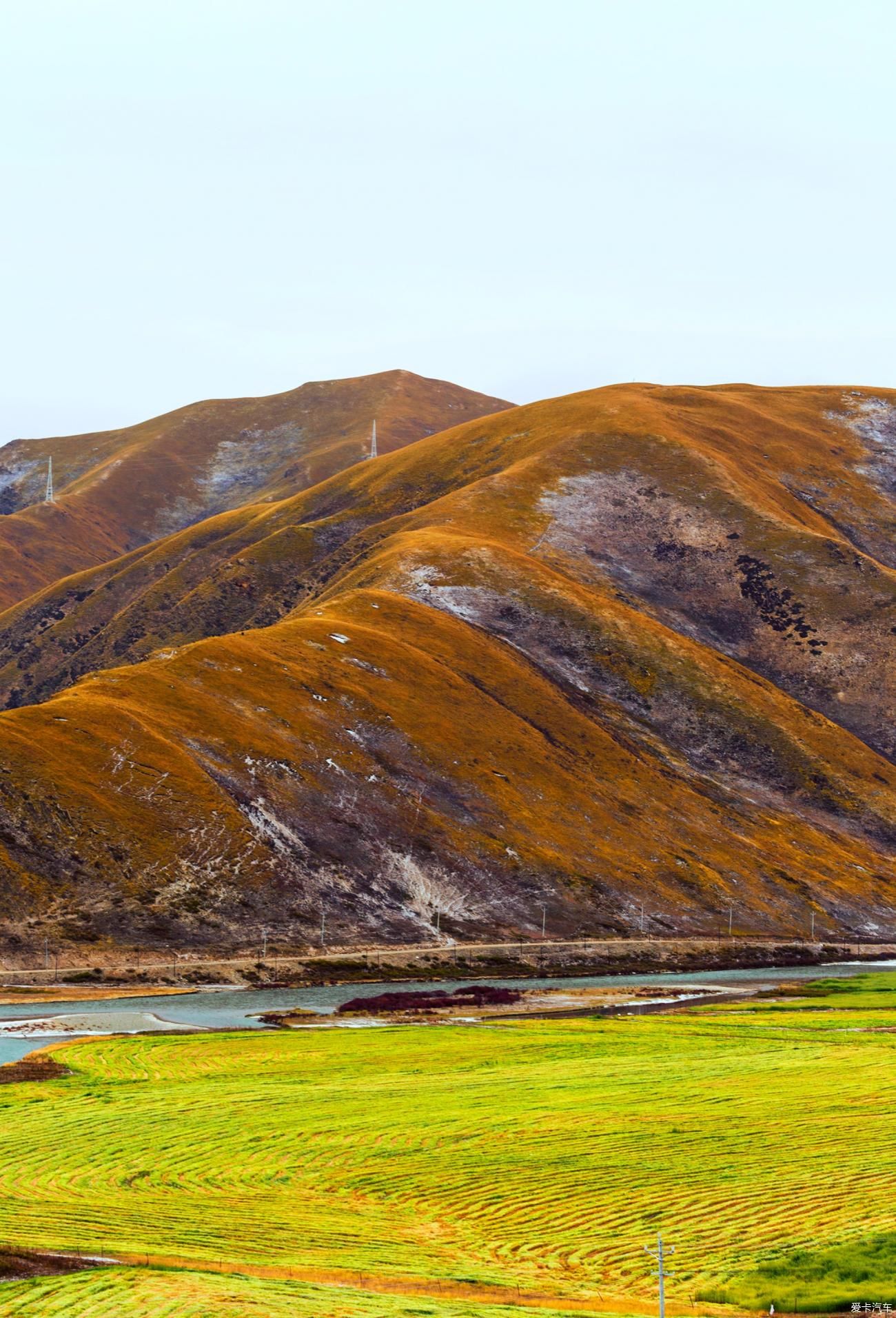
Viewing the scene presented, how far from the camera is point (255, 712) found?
6043 inches

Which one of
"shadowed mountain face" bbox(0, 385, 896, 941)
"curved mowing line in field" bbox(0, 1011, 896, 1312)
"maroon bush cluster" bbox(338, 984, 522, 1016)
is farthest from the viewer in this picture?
"shadowed mountain face" bbox(0, 385, 896, 941)

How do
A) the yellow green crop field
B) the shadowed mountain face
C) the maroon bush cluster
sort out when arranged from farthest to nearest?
the shadowed mountain face < the maroon bush cluster < the yellow green crop field

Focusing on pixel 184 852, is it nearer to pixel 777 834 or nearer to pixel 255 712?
pixel 255 712

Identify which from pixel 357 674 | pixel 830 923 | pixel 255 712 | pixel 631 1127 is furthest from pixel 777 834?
pixel 631 1127

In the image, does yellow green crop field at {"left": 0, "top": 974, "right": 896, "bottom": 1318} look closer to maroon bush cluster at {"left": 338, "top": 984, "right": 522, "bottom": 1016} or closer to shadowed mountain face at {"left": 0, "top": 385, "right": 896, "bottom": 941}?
maroon bush cluster at {"left": 338, "top": 984, "right": 522, "bottom": 1016}

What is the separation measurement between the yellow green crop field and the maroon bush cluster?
27655 millimetres

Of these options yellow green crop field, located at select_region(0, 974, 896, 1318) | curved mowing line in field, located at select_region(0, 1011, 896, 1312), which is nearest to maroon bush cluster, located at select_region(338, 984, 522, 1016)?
yellow green crop field, located at select_region(0, 974, 896, 1318)

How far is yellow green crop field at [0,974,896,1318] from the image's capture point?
101 feet

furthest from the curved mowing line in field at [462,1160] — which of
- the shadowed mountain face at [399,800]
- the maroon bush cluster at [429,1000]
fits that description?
the shadowed mountain face at [399,800]

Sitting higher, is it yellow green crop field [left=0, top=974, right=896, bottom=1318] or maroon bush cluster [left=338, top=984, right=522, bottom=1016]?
yellow green crop field [left=0, top=974, right=896, bottom=1318]

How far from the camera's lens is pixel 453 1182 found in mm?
42188

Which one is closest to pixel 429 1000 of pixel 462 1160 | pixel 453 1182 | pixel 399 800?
pixel 399 800

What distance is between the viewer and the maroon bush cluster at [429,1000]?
9982cm

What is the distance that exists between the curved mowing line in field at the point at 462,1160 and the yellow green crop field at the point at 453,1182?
13 cm
